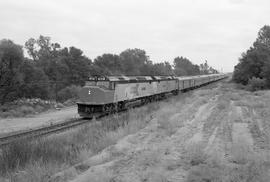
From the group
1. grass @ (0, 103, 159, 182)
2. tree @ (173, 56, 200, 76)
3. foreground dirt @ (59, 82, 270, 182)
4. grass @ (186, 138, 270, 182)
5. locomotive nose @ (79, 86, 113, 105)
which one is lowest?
grass @ (0, 103, 159, 182)

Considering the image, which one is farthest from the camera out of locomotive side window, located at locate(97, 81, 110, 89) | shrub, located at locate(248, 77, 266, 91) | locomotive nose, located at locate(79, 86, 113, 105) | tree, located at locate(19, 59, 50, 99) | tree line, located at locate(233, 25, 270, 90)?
tree line, located at locate(233, 25, 270, 90)

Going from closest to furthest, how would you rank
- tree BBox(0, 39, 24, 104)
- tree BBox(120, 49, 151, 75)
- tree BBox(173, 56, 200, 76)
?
tree BBox(0, 39, 24, 104), tree BBox(120, 49, 151, 75), tree BBox(173, 56, 200, 76)

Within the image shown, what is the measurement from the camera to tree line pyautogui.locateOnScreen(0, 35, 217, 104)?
43969 millimetres

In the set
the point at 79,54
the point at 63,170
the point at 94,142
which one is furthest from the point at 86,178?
the point at 79,54

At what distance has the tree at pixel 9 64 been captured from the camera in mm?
42625

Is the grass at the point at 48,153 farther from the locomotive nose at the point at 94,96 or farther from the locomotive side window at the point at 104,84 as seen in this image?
the locomotive side window at the point at 104,84

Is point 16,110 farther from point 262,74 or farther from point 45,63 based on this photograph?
point 45,63

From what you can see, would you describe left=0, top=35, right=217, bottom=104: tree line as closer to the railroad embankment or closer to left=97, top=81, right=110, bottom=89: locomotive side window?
left=97, top=81, right=110, bottom=89: locomotive side window

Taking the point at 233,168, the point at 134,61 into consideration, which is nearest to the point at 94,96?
the point at 233,168

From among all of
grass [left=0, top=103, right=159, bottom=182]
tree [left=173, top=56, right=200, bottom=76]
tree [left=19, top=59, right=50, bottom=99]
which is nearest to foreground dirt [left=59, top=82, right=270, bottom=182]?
grass [left=0, top=103, right=159, bottom=182]

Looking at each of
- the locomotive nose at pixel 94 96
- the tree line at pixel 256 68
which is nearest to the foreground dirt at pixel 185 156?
the locomotive nose at pixel 94 96

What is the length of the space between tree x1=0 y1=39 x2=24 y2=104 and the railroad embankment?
2780cm

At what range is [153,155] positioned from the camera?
10.9 m

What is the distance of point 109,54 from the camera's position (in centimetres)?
9844
